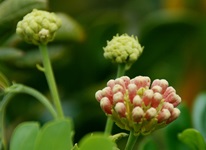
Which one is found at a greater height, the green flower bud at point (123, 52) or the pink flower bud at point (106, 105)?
the green flower bud at point (123, 52)

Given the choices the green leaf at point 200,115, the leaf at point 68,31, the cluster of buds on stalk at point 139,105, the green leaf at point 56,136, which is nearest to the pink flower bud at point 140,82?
the cluster of buds on stalk at point 139,105

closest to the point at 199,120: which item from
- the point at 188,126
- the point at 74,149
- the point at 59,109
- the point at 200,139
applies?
the point at 188,126

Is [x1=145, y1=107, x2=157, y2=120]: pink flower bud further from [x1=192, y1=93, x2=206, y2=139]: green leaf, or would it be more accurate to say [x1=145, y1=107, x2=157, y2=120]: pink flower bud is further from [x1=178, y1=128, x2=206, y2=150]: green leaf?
[x1=192, y1=93, x2=206, y2=139]: green leaf

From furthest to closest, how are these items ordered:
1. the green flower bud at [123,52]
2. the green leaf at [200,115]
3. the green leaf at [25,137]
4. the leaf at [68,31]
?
1. the leaf at [68,31]
2. the green leaf at [200,115]
3. the green flower bud at [123,52]
4. the green leaf at [25,137]

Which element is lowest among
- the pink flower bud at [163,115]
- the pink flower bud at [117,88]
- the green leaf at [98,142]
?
the green leaf at [98,142]

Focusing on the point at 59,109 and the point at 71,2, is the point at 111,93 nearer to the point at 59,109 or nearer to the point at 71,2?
the point at 59,109

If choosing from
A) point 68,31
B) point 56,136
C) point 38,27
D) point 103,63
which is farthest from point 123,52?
point 103,63

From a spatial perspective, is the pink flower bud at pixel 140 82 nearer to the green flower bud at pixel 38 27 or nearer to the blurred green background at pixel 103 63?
the green flower bud at pixel 38 27
